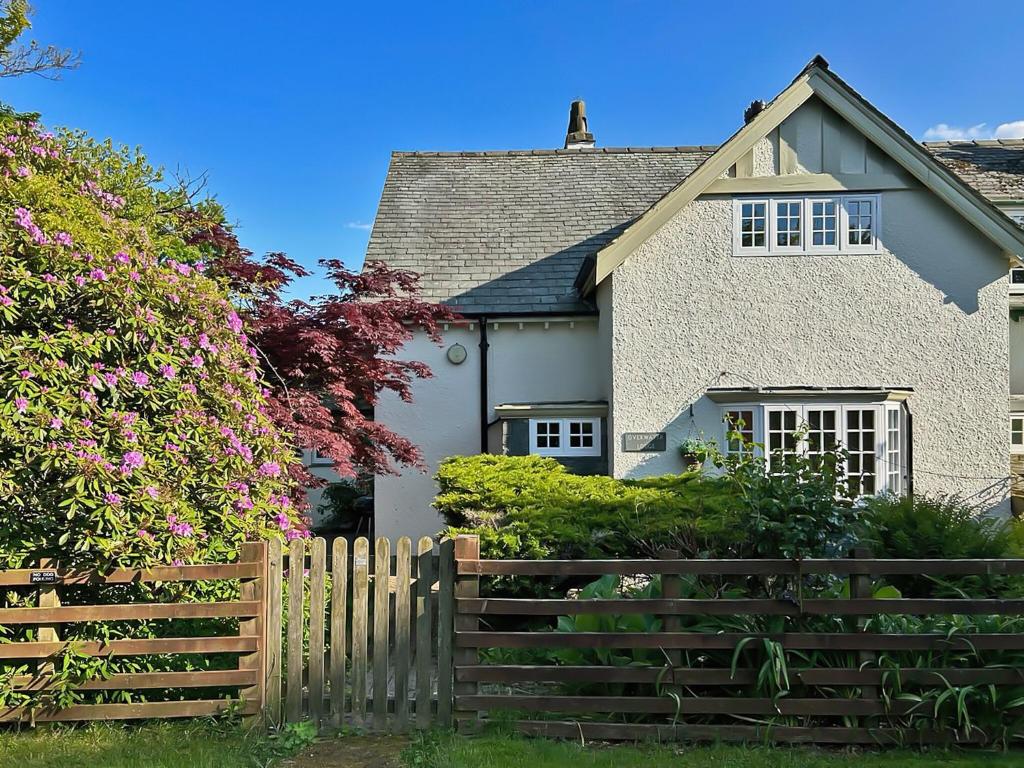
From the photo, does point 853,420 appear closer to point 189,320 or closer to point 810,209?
point 810,209

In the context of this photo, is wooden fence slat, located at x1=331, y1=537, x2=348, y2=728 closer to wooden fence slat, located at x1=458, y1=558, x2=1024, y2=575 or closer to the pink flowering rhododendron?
wooden fence slat, located at x1=458, y1=558, x2=1024, y2=575

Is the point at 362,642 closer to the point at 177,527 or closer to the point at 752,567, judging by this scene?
the point at 177,527

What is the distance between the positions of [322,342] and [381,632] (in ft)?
14.9

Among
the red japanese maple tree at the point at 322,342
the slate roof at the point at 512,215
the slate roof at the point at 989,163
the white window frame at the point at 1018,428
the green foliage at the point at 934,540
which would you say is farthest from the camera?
the slate roof at the point at 989,163

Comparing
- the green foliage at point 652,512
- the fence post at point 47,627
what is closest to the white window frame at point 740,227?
the green foliage at point 652,512

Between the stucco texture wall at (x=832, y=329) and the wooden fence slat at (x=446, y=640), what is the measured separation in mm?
6667

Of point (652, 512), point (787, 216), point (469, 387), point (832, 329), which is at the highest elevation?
point (787, 216)

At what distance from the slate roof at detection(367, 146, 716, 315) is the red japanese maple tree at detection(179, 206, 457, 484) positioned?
363 cm

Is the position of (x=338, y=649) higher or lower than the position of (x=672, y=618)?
lower

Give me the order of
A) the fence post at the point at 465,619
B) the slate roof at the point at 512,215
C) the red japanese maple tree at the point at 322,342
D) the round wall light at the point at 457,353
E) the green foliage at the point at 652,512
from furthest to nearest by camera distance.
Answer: the slate roof at the point at 512,215 < the round wall light at the point at 457,353 < the red japanese maple tree at the point at 322,342 < the green foliage at the point at 652,512 < the fence post at the point at 465,619

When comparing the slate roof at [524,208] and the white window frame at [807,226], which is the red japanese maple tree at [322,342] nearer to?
the slate roof at [524,208]

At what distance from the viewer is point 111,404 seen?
4539mm

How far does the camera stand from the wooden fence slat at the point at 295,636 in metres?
4.56

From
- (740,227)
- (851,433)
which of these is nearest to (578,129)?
(740,227)
